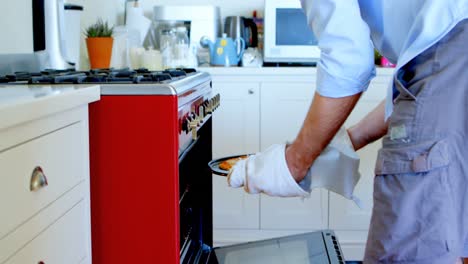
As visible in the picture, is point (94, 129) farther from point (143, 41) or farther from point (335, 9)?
point (143, 41)

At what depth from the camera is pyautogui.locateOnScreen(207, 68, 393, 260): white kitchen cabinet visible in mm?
2781

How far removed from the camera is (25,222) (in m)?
0.94

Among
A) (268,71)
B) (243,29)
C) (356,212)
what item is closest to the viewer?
(268,71)

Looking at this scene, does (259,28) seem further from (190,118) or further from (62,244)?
(62,244)

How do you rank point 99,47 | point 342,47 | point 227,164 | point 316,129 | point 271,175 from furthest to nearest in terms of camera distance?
point 99,47
point 227,164
point 271,175
point 316,129
point 342,47

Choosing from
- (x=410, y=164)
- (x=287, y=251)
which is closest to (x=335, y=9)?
(x=410, y=164)

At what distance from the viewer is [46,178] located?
1.02 meters

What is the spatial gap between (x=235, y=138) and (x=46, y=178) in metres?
1.86

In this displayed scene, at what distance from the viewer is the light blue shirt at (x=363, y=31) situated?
1.01 m

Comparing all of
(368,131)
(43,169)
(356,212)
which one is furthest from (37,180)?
(356,212)

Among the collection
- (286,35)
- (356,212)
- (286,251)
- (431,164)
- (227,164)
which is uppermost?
(286,35)

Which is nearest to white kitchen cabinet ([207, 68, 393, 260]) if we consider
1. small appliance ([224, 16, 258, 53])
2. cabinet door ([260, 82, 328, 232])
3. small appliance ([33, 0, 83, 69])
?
cabinet door ([260, 82, 328, 232])

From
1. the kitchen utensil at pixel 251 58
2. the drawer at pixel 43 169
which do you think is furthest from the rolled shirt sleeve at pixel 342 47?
the kitchen utensil at pixel 251 58

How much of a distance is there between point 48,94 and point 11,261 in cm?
28
